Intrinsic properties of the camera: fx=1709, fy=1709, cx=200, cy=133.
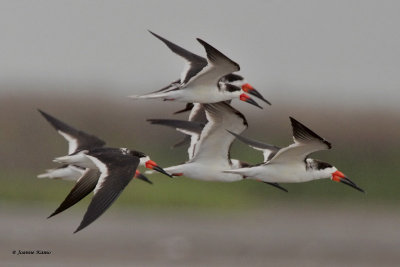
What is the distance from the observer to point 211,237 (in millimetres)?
34375

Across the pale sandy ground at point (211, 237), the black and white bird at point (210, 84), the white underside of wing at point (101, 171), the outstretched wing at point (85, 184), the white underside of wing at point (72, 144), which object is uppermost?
the black and white bird at point (210, 84)

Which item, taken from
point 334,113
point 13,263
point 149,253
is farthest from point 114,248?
point 334,113

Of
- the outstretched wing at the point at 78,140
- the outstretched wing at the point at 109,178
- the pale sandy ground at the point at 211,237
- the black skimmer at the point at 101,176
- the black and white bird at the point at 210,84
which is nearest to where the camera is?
the outstretched wing at the point at 109,178

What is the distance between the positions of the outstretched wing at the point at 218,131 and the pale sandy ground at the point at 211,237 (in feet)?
39.7

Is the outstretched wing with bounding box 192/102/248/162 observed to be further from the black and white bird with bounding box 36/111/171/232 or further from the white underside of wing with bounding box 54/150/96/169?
the white underside of wing with bounding box 54/150/96/169

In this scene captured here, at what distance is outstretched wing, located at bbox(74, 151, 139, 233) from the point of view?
15602mm

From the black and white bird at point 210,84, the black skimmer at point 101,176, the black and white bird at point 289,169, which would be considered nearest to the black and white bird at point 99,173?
the black skimmer at point 101,176

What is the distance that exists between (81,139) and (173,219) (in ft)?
56.8

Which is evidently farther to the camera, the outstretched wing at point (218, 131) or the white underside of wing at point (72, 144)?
the white underside of wing at point (72, 144)

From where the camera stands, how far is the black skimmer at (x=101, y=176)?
15.7 meters

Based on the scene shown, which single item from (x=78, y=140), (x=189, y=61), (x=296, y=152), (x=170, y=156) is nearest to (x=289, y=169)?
(x=296, y=152)

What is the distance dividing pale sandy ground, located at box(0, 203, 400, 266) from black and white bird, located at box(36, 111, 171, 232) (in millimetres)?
12744

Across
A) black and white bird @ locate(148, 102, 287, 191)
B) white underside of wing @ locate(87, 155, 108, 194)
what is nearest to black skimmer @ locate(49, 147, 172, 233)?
white underside of wing @ locate(87, 155, 108, 194)

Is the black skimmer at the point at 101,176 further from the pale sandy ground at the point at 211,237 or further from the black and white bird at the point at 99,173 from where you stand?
the pale sandy ground at the point at 211,237
